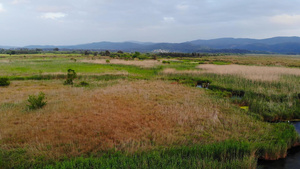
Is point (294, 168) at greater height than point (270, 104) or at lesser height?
lesser

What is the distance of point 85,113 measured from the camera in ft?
32.7

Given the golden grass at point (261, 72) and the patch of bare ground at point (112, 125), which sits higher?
the golden grass at point (261, 72)

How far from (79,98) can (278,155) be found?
12344 mm

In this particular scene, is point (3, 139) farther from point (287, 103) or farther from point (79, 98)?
point (287, 103)

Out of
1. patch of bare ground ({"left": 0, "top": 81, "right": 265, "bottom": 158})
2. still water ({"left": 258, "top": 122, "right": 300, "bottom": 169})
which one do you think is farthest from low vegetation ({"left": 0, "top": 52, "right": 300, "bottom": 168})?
still water ({"left": 258, "top": 122, "right": 300, "bottom": 169})

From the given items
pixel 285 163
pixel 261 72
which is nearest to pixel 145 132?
pixel 285 163

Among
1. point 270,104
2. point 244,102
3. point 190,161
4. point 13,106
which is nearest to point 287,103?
point 270,104

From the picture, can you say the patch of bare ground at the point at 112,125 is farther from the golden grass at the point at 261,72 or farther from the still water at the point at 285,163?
the golden grass at the point at 261,72

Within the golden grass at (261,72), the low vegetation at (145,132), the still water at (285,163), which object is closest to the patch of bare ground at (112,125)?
the low vegetation at (145,132)

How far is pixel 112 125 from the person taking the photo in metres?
8.41

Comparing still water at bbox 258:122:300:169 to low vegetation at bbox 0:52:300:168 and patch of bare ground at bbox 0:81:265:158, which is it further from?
patch of bare ground at bbox 0:81:265:158

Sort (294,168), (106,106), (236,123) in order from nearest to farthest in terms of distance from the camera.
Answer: (294,168), (236,123), (106,106)

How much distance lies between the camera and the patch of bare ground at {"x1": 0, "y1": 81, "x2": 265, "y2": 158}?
6.82 m

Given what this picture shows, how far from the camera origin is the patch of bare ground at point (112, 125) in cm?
682
